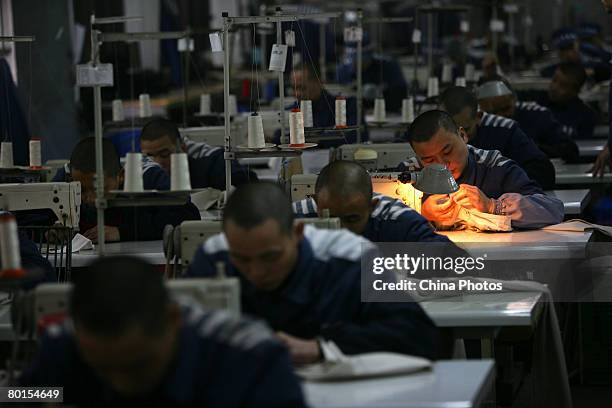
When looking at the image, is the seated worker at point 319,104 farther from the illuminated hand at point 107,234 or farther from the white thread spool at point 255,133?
the illuminated hand at point 107,234

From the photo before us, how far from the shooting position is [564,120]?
33.3 feet

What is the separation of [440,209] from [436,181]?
47cm

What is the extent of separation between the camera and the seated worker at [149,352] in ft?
8.30

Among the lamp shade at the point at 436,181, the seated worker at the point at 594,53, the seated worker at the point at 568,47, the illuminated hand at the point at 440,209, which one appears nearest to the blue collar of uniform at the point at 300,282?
the lamp shade at the point at 436,181

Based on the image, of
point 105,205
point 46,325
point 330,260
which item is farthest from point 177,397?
point 105,205

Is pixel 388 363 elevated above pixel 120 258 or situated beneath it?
situated beneath

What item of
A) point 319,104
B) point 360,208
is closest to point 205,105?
point 319,104

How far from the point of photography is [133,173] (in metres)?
4.61

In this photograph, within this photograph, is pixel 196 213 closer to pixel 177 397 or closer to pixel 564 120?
pixel 177 397

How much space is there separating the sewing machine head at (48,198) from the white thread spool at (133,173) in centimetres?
71

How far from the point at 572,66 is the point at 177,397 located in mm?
8012

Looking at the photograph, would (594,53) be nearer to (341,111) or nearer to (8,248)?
(341,111)

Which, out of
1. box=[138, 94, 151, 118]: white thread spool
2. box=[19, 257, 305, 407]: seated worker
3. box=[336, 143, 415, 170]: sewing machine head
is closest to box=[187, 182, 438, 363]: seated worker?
box=[19, 257, 305, 407]: seated worker

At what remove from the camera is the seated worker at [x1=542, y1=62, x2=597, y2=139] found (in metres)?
10.1
